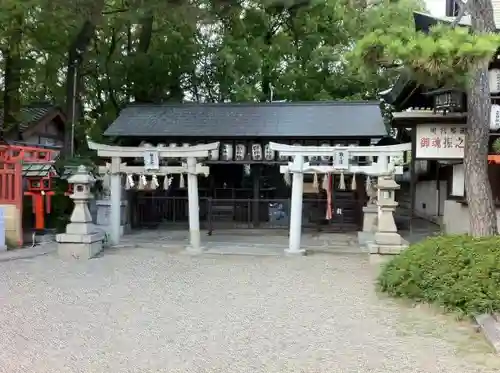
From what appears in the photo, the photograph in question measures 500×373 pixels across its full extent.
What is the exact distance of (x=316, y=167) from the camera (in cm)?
1195

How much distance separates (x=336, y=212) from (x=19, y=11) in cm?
1104

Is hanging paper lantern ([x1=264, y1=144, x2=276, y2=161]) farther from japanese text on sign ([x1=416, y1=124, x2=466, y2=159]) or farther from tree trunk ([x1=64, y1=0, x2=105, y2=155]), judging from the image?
tree trunk ([x1=64, y1=0, x2=105, y2=155])

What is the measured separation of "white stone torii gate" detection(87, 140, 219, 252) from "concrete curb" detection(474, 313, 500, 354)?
728 centimetres

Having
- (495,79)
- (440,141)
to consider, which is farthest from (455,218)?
(495,79)

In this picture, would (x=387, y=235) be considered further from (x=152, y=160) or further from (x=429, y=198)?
(x=429, y=198)

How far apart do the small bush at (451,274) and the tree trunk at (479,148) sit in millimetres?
483

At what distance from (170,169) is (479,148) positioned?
7326 mm

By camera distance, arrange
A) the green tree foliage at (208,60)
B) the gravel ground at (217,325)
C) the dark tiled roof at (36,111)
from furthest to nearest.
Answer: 1. the dark tiled roof at (36,111)
2. the green tree foliage at (208,60)
3. the gravel ground at (217,325)

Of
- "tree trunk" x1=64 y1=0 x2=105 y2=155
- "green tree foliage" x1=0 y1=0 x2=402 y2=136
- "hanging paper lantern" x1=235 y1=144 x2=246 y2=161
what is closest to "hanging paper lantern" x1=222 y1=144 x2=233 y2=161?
"hanging paper lantern" x1=235 y1=144 x2=246 y2=161

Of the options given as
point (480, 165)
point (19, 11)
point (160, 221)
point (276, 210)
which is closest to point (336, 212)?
point (276, 210)

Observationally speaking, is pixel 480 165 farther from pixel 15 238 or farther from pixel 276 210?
pixel 15 238

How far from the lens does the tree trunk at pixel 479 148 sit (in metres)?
7.84

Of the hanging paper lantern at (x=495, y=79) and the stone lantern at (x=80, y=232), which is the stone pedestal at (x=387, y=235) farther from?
the stone lantern at (x=80, y=232)

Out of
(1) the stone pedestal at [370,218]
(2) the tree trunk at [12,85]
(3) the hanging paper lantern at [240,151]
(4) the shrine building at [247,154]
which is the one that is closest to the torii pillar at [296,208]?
(4) the shrine building at [247,154]
